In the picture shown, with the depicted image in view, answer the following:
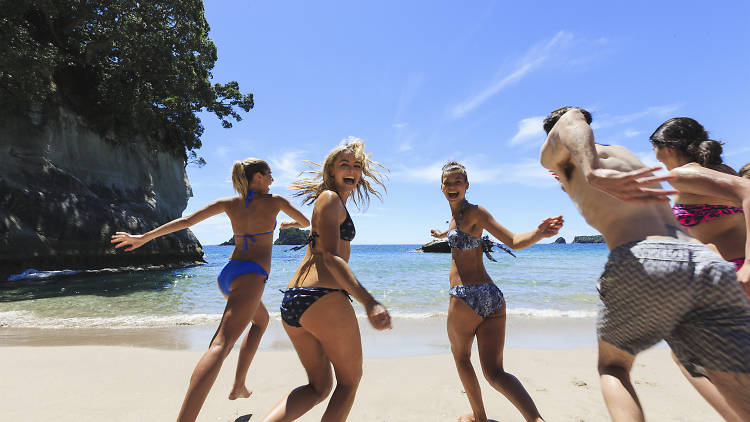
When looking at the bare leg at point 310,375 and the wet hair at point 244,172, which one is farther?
the wet hair at point 244,172

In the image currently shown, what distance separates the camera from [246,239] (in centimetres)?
317

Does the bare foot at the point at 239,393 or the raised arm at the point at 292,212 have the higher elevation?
the raised arm at the point at 292,212

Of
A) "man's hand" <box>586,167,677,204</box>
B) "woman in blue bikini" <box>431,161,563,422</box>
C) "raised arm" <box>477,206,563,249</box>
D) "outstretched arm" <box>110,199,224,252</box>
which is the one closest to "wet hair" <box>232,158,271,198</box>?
"outstretched arm" <box>110,199,224,252</box>

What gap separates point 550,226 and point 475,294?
28.4 inches

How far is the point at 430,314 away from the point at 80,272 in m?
16.1

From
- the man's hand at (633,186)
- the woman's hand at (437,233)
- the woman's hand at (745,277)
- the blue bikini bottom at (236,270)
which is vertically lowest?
the blue bikini bottom at (236,270)

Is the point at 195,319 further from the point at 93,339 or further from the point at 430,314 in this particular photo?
the point at 430,314

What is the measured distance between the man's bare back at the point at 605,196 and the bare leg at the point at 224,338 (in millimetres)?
2307

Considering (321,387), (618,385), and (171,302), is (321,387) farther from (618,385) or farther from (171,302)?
(171,302)

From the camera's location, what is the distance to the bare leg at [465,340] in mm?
2645

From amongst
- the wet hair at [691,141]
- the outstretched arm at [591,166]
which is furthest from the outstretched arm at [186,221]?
the wet hair at [691,141]

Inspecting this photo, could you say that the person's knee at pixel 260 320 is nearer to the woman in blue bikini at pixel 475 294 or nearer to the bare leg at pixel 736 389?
the woman in blue bikini at pixel 475 294

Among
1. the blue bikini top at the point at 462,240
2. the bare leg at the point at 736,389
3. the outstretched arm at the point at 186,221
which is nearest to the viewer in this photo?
the bare leg at the point at 736,389

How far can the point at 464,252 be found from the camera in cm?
283
